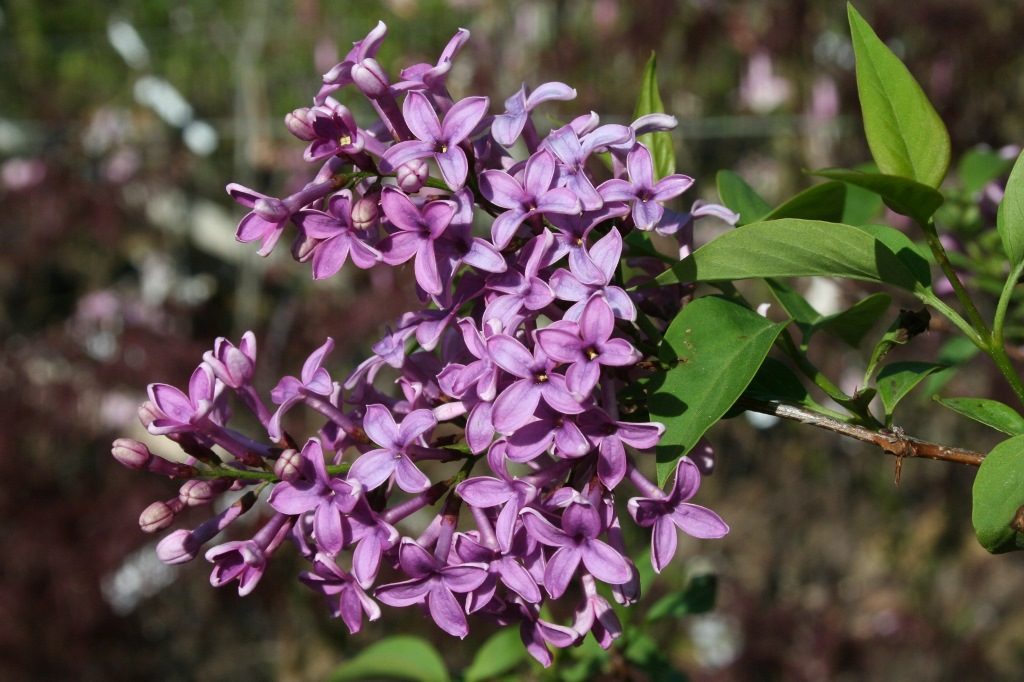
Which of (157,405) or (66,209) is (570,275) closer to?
(157,405)

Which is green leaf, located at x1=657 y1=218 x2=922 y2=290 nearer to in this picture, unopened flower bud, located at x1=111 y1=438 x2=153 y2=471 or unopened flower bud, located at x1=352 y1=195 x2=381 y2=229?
unopened flower bud, located at x1=352 y1=195 x2=381 y2=229

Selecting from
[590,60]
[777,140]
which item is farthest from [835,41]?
[590,60]

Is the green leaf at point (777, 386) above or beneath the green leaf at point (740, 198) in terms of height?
beneath

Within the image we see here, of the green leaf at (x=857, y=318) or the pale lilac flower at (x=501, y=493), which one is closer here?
the pale lilac flower at (x=501, y=493)

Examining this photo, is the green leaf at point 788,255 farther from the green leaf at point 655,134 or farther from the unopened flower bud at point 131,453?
the unopened flower bud at point 131,453

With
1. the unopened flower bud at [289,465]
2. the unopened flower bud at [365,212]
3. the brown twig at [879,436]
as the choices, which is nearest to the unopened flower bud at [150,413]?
the unopened flower bud at [289,465]

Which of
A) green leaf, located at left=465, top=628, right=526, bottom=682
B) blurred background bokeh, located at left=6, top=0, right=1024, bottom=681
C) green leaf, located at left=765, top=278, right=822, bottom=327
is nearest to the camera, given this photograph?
green leaf, located at left=765, top=278, right=822, bottom=327

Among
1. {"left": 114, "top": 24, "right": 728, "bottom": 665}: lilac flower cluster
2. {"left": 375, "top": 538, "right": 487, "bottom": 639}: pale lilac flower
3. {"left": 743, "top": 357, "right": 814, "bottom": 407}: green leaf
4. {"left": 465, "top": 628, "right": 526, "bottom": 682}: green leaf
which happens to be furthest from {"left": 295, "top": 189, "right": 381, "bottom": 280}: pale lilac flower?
{"left": 465, "top": 628, "right": 526, "bottom": 682}: green leaf
